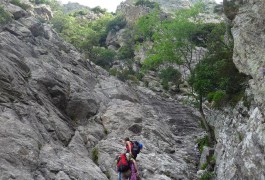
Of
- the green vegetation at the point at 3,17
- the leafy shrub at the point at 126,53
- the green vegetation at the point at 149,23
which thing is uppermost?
the green vegetation at the point at 149,23

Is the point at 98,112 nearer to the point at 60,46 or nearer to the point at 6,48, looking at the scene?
the point at 6,48

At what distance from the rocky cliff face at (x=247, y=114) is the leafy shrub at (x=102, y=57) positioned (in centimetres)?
3214

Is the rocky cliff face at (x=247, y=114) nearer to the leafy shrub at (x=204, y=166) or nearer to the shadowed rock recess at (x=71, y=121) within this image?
the leafy shrub at (x=204, y=166)

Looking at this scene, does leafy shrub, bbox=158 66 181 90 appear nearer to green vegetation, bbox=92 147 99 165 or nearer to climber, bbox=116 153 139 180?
green vegetation, bbox=92 147 99 165

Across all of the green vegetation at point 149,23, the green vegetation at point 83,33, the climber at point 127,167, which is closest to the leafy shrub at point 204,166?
the climber at point 127,167

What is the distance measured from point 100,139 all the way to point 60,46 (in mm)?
21183

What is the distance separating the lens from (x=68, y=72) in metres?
31.3

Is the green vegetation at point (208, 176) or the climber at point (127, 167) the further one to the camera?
the green vegetation at point (208, 176)

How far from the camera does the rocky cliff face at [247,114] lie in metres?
15.1

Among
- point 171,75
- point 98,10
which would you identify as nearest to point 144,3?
point 98,10

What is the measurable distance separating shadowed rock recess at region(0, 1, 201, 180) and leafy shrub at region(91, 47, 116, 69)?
1281 centimetres

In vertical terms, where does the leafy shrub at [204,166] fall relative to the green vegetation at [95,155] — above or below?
above

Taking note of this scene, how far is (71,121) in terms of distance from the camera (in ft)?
77.5

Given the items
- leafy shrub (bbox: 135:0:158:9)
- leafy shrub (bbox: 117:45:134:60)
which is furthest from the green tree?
leafy shrub (bbox: 135:0:158:9)
